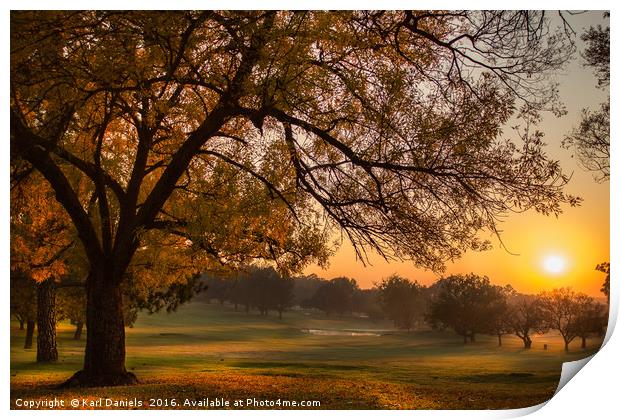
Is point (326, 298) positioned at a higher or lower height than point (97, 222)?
lower

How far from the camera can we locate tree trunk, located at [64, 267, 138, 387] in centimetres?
1030

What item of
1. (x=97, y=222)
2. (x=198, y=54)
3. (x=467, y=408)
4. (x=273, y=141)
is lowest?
(x=467, y=408)

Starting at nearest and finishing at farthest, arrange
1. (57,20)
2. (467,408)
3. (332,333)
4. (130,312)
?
(57,20) < (467,408) < (130,312) < (332,333)

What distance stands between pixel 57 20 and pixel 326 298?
645cm

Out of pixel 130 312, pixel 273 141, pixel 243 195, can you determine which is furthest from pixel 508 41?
pixel 130 312

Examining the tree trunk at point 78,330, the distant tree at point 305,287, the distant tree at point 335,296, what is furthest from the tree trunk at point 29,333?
the distant tree at point 335,296

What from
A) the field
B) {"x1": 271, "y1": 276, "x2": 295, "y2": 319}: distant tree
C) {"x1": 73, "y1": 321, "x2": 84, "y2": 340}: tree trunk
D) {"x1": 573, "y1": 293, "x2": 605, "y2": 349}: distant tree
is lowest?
the field

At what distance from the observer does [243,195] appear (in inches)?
386

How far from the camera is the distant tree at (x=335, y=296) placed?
37.7 feet

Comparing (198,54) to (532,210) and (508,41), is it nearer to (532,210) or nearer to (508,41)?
(508,41)

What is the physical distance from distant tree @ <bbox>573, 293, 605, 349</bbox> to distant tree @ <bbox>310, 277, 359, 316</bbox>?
339 cm

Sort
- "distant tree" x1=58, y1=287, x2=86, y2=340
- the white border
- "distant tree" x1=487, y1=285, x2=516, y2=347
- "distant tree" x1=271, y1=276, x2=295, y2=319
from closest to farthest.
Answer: the white border → "distant tree" x1=271, y1=276, x2=295, y2=319 → "distant tree" x1=487, y1=285, x2=516, y2=347 → "distant tree" x1=58, y1=287, x2=86, y2=340

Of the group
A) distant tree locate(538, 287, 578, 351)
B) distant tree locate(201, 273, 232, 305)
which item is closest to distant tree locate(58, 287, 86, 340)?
distant tree locate(201, 273, 232, 305)

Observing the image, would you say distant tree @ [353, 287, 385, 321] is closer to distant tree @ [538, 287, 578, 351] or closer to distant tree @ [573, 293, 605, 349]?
distant tree @ [538, 287, 578, 351]
